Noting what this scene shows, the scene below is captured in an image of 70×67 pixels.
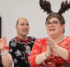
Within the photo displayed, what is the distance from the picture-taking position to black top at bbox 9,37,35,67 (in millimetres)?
793

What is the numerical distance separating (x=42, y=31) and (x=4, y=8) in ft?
1.97

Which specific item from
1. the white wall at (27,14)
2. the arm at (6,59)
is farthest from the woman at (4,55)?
the white wall at (27,14)

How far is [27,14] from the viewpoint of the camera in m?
1.18

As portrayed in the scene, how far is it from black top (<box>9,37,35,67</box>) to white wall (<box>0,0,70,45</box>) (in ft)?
1.13

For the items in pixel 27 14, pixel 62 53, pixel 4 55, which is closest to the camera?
pixel 62 53

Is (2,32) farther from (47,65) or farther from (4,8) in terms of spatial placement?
(47,65)

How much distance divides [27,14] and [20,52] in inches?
21.3

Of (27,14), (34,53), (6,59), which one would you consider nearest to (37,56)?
(34,53)

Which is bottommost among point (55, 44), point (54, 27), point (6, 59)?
point (6, 59)

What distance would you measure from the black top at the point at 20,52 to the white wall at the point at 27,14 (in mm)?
345

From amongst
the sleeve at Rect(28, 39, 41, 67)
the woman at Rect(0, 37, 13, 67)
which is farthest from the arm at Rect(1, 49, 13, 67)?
the sleeve at Rect(28, 39, 41, 67)

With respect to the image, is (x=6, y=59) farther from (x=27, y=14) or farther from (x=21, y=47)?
(x=27, y=14)

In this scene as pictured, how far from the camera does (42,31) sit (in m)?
1.11

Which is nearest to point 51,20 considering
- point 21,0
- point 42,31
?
point 42,31
